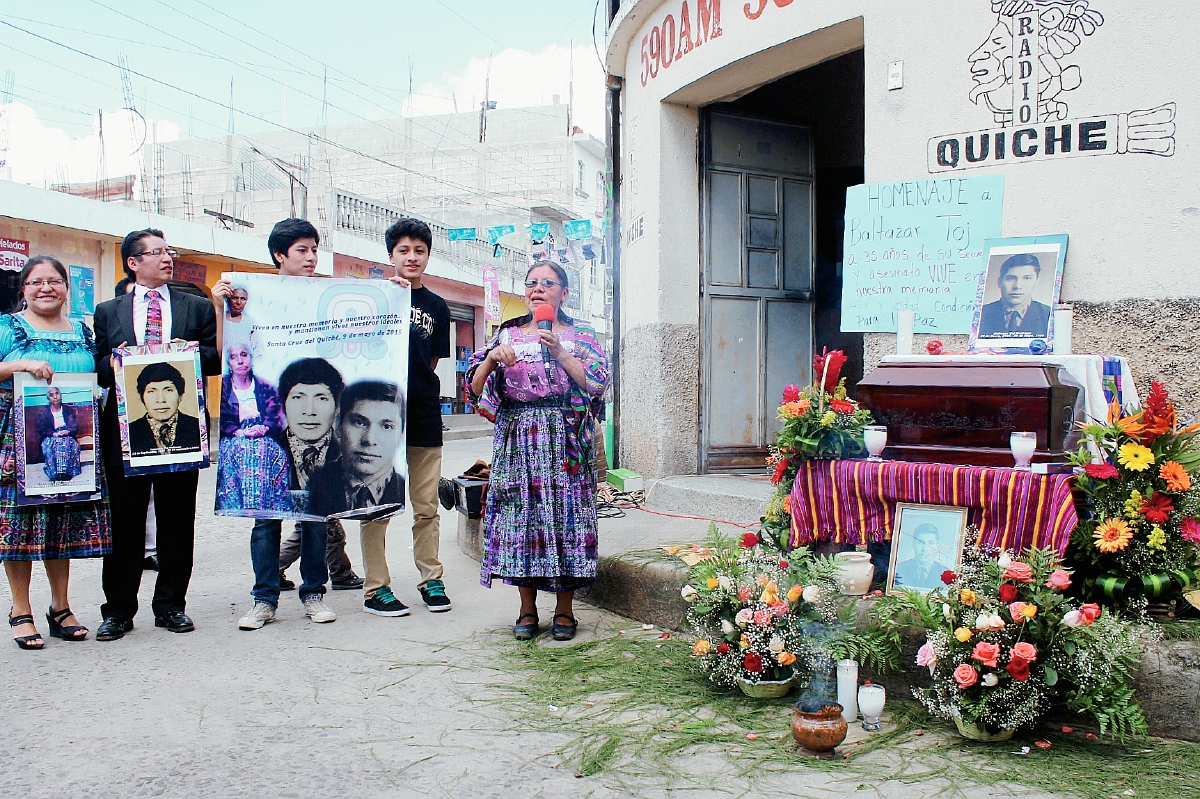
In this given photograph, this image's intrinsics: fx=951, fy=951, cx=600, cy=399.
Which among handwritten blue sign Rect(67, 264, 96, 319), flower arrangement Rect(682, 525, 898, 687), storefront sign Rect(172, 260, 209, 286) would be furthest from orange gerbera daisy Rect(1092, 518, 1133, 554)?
storefront sign Rect(172, 260, 209, 286)

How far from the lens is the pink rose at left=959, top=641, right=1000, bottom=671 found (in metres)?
2.93

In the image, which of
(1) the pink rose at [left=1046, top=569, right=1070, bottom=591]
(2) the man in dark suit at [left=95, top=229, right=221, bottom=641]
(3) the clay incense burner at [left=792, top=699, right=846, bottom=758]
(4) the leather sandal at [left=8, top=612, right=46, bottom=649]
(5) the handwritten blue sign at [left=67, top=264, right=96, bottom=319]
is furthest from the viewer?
(5) the handwritten blue sign at [left=67, top=264, right=96, bottom=319]

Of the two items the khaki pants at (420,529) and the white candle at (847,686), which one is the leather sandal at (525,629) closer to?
the khaki pants at (420,529)

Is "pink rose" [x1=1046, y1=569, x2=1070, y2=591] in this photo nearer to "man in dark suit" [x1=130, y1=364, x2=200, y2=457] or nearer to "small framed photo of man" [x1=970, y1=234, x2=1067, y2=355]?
"small framed photo of man" [x1=970, y1=234, x2=1067, y2=355]

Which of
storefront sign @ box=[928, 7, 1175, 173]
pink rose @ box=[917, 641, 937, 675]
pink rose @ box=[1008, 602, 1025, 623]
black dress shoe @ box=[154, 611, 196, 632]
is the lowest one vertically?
black dress shoe @ box=[154, 611, 196, 632]

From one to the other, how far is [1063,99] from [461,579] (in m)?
4.15

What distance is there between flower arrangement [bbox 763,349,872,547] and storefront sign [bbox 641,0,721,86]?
10.1 ft

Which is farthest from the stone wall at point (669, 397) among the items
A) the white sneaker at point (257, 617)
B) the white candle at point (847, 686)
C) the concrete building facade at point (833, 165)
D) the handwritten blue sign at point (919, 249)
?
the white candle at point (847, 686)

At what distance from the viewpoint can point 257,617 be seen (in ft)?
15.0

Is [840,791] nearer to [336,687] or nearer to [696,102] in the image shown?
[336,687]

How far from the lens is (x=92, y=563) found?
6395 millimetres

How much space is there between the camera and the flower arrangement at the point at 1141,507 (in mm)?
3158

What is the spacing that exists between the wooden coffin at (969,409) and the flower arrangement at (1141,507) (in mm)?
237

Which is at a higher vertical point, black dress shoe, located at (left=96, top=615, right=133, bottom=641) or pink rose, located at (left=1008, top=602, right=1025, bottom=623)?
pink rose, located at (left=1008, top=602, right=1025, bottom=623)
